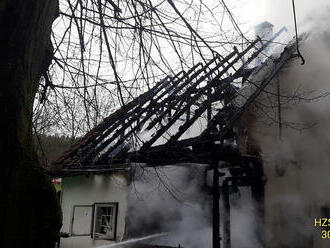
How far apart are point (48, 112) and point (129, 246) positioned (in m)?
4.04

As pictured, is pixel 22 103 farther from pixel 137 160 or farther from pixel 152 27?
pixel 137 160

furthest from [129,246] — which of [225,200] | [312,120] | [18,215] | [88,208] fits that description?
[18,215]

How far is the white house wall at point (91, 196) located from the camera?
882 cm

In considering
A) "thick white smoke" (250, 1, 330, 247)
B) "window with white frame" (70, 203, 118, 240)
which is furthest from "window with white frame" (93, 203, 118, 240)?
"thick white smoke" (250, 1, 330, 247)

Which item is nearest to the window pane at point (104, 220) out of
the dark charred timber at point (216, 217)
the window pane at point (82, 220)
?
the window pane at point (82, 220)

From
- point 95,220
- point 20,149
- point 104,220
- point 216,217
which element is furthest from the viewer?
point 104,220

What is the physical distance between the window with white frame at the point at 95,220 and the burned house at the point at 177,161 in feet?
0.08

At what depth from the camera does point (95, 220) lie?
370 inches

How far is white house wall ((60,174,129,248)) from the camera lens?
347 inches

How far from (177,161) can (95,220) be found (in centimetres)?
394

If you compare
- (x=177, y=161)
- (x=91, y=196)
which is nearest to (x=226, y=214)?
(x=177, y=161)

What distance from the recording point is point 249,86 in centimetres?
817

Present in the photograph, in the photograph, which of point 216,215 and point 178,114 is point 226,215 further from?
point 178,114

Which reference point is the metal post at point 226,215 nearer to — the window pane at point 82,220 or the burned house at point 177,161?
the burned house at point 177,161
